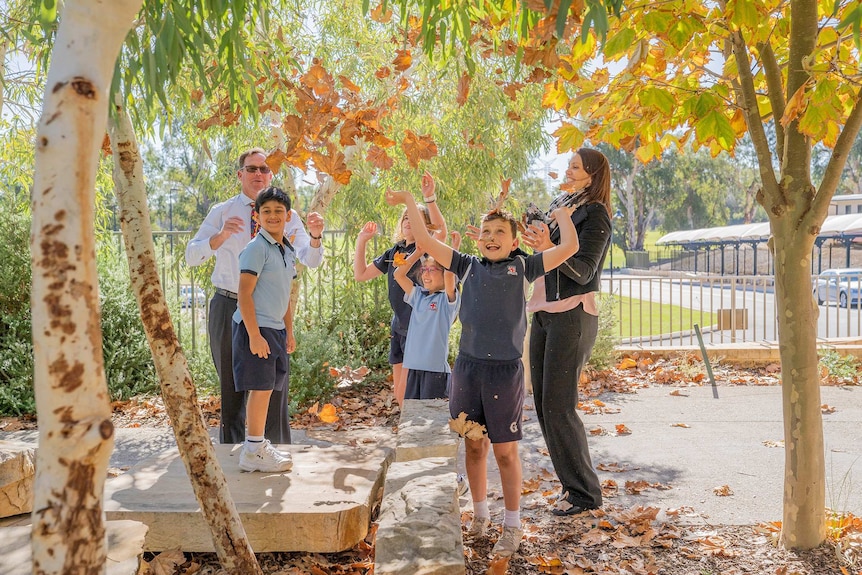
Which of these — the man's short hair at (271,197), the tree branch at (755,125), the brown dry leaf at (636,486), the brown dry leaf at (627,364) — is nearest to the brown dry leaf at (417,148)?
the man's short hair at (271,197)

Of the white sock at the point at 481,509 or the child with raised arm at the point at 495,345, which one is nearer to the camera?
the child with raised arm at the point at 495,345

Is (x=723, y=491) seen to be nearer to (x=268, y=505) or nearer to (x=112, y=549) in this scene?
(x=268, y=505)

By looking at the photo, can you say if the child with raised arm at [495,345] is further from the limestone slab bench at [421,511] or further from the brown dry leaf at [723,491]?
the brown dry leaf at [723,491]

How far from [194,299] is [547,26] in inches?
267

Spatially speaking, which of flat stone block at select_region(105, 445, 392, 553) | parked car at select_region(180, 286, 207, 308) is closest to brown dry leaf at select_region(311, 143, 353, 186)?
flat stone block at select_region(105, 445, 392, 553)

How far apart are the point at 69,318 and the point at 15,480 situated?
232 cm

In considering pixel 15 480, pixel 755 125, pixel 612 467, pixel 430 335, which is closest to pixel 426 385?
pixel 430 335

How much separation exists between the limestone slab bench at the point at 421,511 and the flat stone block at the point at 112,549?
818 mm

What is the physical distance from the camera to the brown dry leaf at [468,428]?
11.3 feet

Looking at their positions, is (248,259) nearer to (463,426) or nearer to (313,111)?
(313,111)

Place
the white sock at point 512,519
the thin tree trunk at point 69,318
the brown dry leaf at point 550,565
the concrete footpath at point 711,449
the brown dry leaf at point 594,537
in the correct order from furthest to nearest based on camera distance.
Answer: the concrete footpath at point 711,449
the brown dry leaf at point 594,537
the white sock at point 512,519
the brown dry leaf at point 550,565
the thin tree trunk at point 69,318

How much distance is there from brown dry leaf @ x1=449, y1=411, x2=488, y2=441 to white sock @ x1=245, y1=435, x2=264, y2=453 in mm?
1101

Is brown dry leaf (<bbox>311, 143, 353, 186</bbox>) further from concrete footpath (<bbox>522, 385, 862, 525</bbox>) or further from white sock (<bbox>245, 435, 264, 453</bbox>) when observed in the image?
concrete footpath (<bbox>522, 385, 862, 525</bbox>)

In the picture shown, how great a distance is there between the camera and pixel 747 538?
367 centimetres
